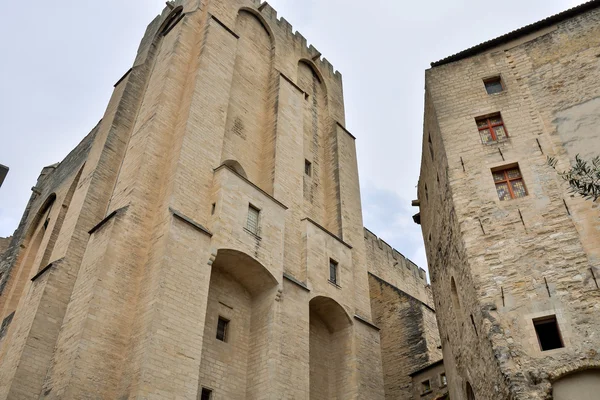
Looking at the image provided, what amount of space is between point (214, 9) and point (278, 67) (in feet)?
11.7

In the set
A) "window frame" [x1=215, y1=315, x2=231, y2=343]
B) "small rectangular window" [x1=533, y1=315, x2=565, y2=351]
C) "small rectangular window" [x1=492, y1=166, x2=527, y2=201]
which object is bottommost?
"small rectangular window" [x1=533, y1=315, x2=565, y2=351]

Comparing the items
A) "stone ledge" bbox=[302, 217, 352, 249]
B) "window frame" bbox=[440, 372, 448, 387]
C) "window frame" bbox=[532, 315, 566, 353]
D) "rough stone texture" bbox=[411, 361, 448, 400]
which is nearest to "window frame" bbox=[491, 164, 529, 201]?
"window frame" bbox=[532, 315, 566, 353]

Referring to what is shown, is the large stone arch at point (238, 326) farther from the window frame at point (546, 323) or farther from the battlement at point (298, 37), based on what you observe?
the battlement at point (298, 37)

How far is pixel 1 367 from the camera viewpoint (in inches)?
538

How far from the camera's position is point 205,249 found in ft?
45.8

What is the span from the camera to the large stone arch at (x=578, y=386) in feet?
32.6

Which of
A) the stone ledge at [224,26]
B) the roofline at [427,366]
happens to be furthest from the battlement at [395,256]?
the stone ledge at [224,26]

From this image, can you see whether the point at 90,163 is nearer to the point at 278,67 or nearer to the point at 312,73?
the point at 278,67

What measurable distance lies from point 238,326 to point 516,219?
26.1 ft

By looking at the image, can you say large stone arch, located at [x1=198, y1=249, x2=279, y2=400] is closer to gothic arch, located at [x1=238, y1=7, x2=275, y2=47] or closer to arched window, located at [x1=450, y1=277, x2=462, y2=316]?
arched window, located at [x1=450, y1=277, x2=462, y2=316]

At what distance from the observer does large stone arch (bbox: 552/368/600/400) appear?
994 centimetres

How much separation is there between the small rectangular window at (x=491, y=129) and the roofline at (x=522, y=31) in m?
2.74

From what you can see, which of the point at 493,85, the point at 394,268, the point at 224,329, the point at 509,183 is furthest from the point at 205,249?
the point at 394,268

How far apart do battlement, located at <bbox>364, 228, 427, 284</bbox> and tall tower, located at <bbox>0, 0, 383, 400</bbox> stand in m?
7.78
